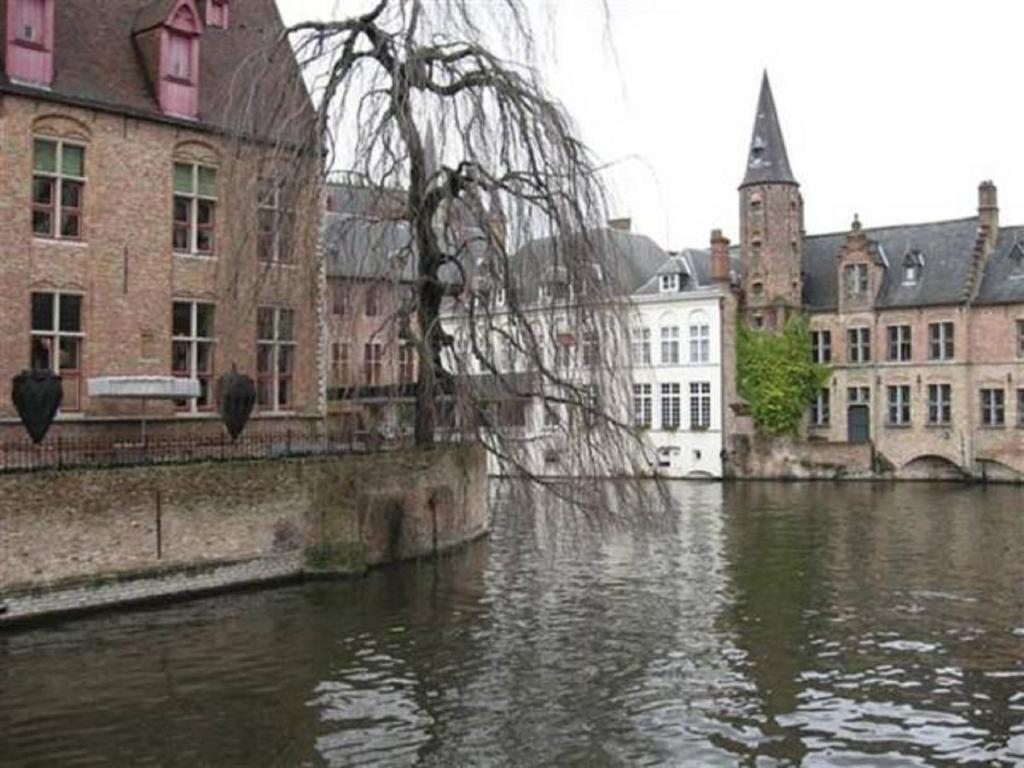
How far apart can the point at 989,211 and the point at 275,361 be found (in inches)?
1129

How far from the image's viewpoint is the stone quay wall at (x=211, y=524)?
14695 mm

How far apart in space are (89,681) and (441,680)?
3.65 meters

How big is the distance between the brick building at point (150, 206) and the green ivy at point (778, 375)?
22.8 metres

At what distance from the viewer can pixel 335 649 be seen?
1334cm

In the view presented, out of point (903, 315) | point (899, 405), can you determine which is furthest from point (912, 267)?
point (899, 405)

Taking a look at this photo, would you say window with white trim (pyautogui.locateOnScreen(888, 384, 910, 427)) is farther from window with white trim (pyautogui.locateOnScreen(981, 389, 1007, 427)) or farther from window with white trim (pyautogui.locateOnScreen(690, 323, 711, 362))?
window with white trim (pyautogui.locateOnScreen(690, 323, 711, 362))

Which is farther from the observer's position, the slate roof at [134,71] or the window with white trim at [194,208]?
the window with white trim at [194,208]

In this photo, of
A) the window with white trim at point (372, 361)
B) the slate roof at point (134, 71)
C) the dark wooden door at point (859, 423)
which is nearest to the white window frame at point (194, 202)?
the slate roof at point (134, 71)

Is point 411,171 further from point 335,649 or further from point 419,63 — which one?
point 335,649

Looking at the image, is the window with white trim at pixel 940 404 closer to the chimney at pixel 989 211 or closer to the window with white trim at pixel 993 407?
the window with white trim at pixel 993 407

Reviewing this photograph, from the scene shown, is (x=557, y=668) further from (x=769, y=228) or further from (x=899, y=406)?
(x=769, y=228)

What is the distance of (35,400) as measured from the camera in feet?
52.3

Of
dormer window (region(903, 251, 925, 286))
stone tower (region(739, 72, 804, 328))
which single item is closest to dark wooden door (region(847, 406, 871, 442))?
stone tower (region(739, 72, 804, 328))

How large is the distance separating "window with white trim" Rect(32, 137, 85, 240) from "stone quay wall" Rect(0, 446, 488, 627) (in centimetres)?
525
